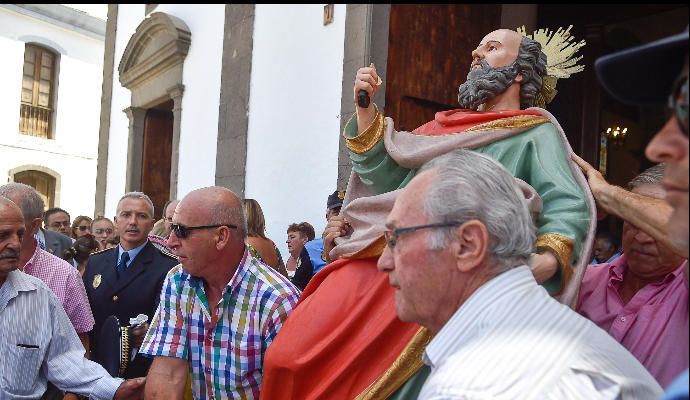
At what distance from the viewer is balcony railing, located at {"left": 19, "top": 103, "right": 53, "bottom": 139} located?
1920 centimetres

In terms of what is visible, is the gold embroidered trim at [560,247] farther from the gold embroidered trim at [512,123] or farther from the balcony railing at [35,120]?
the balcony railing at [35,120]

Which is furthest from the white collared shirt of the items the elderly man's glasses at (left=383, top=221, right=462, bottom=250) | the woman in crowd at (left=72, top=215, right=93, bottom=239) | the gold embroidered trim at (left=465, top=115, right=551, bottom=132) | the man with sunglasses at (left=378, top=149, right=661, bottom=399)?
the woman in crowd at (left=72, top=215, right=93, bottom=239)

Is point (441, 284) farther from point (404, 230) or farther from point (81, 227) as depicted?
point (81, 227)

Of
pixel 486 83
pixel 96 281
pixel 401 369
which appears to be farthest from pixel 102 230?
pixel 401 369

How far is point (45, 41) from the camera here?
19.5m

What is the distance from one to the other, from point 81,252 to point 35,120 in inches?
581

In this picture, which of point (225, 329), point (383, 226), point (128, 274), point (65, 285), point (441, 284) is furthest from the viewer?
point (128, 274)

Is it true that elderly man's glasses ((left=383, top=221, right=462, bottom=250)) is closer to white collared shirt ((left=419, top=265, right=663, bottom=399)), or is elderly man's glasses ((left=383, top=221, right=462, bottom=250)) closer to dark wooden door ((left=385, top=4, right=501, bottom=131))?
white collared shirt ((left=419, top=265, right=663, bottom=399))

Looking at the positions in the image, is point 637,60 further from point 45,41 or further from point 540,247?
point 45,41

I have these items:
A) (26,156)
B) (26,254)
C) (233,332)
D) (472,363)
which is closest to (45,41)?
(26,156)

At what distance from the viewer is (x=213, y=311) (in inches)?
118

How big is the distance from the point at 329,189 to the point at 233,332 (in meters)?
3.77

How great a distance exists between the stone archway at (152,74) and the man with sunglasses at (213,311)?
650 centimetres

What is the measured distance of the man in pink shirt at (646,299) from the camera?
2.12m
